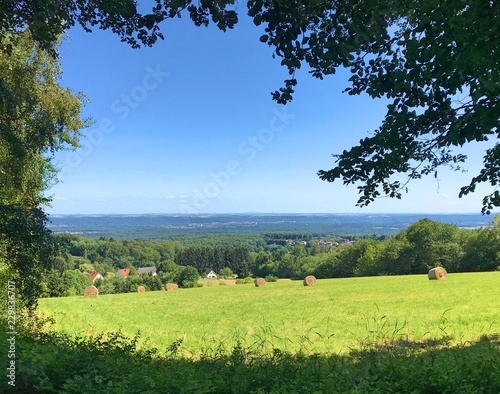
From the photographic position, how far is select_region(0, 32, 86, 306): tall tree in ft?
26.0

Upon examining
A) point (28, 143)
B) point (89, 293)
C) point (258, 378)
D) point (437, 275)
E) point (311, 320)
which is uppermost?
point (28, 143)

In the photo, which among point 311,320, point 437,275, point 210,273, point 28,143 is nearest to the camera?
point 28,143

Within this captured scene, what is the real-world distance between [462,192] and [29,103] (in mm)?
10730

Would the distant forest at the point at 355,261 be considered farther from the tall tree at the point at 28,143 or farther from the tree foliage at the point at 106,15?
the tree foliage at the point at 106,15

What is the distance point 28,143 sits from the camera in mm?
10203

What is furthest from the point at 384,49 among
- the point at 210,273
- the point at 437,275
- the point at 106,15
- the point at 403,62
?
the point at 210,273

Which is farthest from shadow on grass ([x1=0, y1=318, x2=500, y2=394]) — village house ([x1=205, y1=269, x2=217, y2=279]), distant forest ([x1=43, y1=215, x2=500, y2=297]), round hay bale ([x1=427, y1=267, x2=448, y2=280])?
village house ([x1=205, y1=269, x2=217, y2=279])

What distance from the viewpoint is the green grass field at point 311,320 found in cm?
1069

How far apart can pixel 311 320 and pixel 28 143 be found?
520 inches

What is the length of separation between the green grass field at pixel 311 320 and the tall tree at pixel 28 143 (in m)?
3.55

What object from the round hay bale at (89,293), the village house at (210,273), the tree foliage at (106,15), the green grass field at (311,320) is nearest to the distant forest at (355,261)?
the village house at (210,273)

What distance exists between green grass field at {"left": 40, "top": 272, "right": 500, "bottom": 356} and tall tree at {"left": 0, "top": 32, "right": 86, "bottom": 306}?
3548 mm

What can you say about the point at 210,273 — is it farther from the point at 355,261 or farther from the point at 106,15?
the point at 106,15

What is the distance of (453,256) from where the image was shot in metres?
52.2
